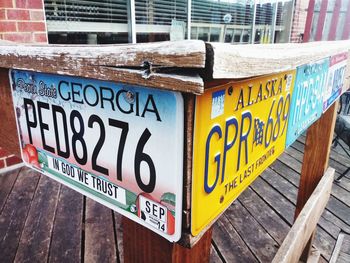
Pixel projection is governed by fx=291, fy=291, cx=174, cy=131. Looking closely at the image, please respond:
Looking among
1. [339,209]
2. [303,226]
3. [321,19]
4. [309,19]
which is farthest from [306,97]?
[309,19]

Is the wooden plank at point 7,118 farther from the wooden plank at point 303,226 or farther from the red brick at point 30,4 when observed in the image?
the red brick at point 30,4

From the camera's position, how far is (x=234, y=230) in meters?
2.00

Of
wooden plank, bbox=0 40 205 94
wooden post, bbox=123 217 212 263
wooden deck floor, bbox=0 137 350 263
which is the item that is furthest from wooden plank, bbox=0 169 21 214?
wooden plank, bbox=0 40 205 94

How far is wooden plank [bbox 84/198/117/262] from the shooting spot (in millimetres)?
1588

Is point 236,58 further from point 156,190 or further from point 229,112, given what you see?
point 156,190

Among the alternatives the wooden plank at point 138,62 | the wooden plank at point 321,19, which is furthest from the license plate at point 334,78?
the wooden plank at point 321,19

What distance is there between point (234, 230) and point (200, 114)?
69.8 inches

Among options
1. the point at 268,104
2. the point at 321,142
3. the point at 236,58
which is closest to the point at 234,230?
the point at 321,142

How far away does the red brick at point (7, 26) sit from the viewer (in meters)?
2.18

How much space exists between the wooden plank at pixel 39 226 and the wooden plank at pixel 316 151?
61.8 inches

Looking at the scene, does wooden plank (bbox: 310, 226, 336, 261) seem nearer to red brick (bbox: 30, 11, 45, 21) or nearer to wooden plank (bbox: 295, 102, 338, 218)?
wooden plank (bbox: 295, 102, 338, 218)

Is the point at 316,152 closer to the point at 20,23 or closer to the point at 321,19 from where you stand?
the point at 20,23

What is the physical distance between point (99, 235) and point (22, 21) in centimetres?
175

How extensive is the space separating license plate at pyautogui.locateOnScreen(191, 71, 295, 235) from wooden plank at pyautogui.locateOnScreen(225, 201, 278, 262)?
130cm
